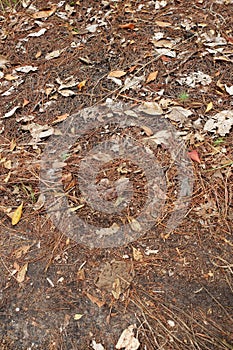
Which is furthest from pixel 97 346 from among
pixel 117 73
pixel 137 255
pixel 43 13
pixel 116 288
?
pixel 43 13

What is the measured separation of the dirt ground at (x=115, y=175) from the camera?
183 cm

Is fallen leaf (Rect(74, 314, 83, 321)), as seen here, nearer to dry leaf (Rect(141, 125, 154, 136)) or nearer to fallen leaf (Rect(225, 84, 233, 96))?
dry leaf (Rect(141, 125, 154, 136))

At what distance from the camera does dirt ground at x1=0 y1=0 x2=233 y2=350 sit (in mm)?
1834

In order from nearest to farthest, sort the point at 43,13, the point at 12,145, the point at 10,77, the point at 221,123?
1. the point at 221,123
2. the point at 12,145
3. the point at 10,77
4. the point at 43,13

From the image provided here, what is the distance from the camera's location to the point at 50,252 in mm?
2057

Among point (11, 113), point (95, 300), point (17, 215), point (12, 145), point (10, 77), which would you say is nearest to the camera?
point (95, 300)

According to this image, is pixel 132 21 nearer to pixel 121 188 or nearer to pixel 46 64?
pixel 46 64

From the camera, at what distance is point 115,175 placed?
228 cm

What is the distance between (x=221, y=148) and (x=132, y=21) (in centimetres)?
125

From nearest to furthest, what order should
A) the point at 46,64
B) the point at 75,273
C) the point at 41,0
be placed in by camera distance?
the point at 75,273 → the point at 46,64 → the point at 41,0

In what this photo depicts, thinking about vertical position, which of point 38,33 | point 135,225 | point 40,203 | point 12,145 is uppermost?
point 38,33

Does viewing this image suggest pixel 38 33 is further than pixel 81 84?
Yes

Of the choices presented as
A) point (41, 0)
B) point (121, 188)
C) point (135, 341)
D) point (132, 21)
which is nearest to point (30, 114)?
point (121, 188)

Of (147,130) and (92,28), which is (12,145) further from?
(92,28)
